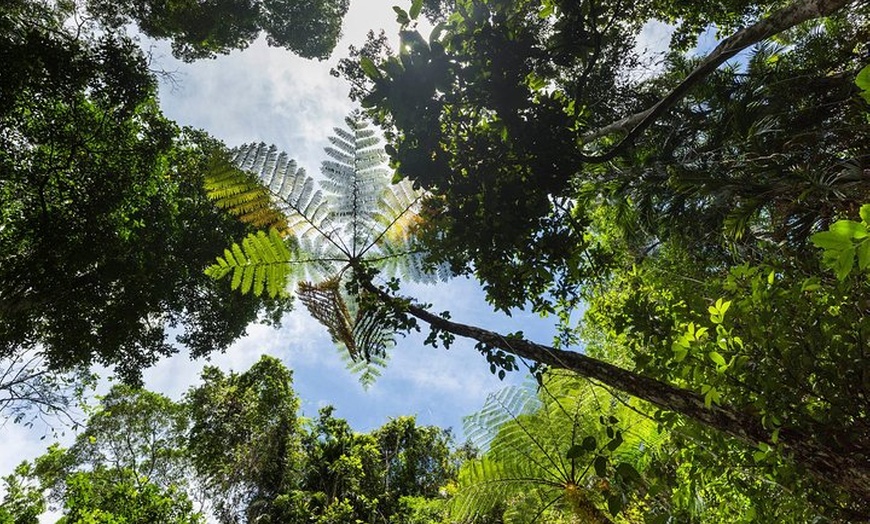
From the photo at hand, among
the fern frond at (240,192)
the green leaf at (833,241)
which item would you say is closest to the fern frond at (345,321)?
the fern frond at (240,192)

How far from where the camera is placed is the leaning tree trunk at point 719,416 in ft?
5.40

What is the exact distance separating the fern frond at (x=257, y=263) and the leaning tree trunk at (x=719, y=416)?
1.25 meters

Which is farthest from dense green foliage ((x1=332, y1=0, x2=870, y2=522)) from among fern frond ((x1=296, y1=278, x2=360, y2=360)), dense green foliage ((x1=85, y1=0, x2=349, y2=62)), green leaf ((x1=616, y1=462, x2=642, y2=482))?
dense green foliage ((x1=85, y1=0, x2=349, y2=62))

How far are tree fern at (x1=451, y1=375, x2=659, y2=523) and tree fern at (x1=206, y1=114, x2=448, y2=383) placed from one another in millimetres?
1320

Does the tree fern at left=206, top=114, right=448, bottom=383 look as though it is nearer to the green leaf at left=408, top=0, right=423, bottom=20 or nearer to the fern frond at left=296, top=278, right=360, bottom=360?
the fern frond at left=296, top=278, right=360, bottom=360

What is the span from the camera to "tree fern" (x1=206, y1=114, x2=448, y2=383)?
10.00ft

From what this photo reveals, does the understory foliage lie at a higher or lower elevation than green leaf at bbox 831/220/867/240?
higher

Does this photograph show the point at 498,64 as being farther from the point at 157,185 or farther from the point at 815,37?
the point at 157,185

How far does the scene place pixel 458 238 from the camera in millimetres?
3021

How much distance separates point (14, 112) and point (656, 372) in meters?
8.27

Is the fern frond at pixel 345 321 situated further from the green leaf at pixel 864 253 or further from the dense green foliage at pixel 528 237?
the green leaf at pixel 864 253

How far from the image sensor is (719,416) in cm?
189

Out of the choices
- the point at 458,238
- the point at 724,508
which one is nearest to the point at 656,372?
the point at 724,508

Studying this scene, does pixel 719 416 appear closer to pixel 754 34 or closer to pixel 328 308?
pixel 328 308
